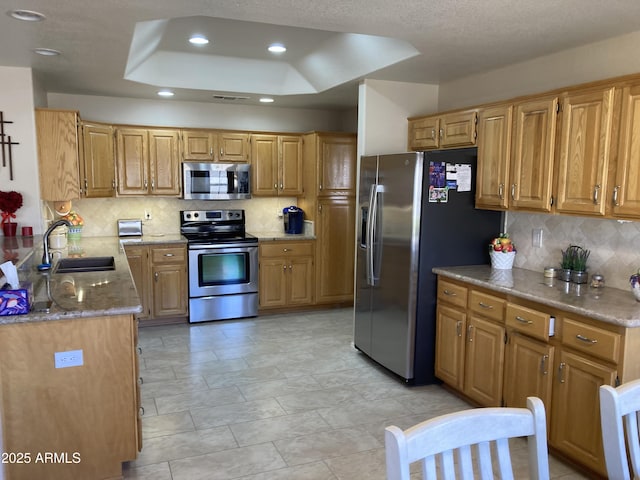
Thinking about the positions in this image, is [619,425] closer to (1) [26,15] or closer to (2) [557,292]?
(2) [557,292]

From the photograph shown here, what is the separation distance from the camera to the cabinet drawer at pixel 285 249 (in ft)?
19.2

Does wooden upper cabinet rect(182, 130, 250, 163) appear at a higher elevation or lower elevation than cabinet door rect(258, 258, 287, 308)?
higher

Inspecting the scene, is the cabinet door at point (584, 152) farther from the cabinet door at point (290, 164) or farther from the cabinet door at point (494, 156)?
the cabinet door at point (290, 164)

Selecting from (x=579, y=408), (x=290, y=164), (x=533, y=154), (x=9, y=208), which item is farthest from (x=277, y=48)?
(x=579, y=408)

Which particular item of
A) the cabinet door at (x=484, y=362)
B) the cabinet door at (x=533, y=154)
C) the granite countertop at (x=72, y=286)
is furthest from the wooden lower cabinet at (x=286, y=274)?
the cabinet door at (x=533, y=154)

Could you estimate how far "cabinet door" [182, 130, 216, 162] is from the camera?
5680 millimetres

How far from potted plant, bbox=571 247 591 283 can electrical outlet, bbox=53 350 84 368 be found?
2998 millimetres

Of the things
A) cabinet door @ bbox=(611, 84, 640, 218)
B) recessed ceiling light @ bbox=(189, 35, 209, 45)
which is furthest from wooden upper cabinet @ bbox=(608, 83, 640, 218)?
recessed ceiling light @ bbox=(189, 35, 209, 45)

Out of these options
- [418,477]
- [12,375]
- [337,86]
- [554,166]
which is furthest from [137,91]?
[418,477]

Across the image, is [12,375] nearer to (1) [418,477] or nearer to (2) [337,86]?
(1) [418,477]

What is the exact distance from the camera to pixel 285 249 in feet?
19.5

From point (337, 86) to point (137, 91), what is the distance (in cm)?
211

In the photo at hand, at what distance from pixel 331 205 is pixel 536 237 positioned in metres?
2.77

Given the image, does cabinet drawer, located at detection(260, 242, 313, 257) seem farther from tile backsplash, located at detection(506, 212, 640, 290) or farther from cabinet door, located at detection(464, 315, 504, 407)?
cabinet door, located at detection(464, 315, 504, 407)
